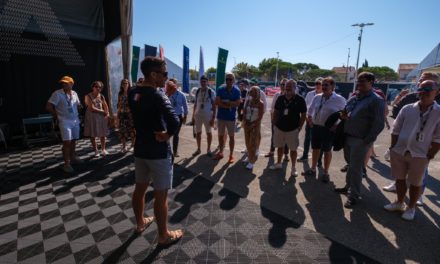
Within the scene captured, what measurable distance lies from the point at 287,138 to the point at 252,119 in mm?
725

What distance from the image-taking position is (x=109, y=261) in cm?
228

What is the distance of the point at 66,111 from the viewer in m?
4.39

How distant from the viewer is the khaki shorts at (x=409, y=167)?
2.93 meters

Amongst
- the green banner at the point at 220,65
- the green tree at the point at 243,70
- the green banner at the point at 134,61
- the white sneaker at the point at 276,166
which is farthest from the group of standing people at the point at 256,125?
the green tree at the point at 243,70

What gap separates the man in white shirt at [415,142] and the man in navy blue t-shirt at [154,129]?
2762 millimetres

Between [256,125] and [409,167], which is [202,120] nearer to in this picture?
[256,125]

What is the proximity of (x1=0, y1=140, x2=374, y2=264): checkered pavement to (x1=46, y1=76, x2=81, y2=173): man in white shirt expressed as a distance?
0.56 m

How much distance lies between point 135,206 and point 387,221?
295 cm

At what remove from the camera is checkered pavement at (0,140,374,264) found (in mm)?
2365

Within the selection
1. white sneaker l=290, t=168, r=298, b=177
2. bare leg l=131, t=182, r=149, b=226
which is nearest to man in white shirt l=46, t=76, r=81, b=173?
bare leg l=131, t=182, r=149, b=226

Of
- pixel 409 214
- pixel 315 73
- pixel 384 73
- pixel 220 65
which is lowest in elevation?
pixel 409 214

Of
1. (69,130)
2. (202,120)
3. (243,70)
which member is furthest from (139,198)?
(243,70)

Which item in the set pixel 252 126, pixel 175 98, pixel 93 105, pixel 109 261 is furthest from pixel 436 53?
pixel 109 261

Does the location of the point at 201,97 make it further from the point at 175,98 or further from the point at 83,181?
the point at 83,181
